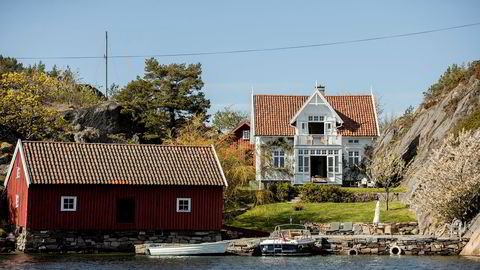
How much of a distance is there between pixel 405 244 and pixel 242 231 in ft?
35.7

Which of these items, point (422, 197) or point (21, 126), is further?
point (21, 126)

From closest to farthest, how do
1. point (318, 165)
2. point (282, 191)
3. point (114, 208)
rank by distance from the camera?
point (114, 208) < point (282, 191) < point (318, 165)

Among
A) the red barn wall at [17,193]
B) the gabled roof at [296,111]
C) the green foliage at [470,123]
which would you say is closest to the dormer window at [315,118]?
the gabled roof at [296,111]

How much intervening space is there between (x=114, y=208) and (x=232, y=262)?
940cm

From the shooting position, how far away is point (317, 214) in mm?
58156

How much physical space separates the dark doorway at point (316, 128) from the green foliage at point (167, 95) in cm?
1183

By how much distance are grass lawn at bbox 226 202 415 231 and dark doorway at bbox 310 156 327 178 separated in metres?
12.0

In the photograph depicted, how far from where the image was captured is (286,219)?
189 feet

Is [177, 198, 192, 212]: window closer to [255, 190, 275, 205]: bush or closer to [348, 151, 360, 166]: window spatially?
[255, 190, 275, 205]: bush

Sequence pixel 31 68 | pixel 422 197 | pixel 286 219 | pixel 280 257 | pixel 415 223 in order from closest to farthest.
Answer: pixel 280 257 < pixel 422 197 < pixel 415 223 < pixel 286 219 < pixel 31 68

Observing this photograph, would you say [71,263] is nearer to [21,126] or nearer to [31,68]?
[21,126]

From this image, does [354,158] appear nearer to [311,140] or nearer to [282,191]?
[311,140]

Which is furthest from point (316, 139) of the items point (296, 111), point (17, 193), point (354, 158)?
point (17, 193)

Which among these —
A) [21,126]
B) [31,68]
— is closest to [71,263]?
[21,126]
